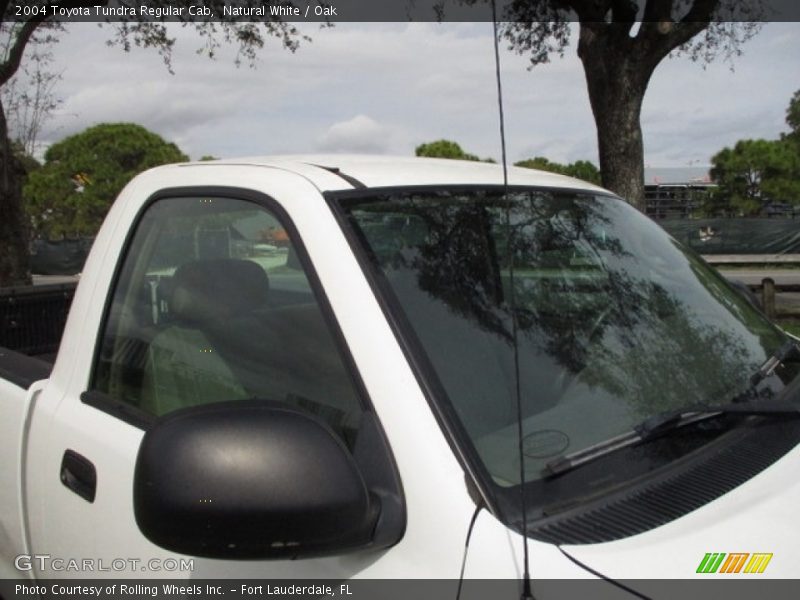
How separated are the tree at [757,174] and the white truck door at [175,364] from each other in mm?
32491

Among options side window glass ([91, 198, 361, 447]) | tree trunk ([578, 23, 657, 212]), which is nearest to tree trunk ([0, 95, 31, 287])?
tree trunk ([578, 23, 657, 212])

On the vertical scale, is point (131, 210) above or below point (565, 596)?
above

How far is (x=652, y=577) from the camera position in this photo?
1.19 meters

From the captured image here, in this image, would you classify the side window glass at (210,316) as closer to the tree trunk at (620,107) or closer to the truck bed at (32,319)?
the truck bed at (32,319)

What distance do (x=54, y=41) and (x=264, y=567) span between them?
13.2 m

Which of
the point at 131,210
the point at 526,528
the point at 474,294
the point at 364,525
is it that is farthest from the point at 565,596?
the point at 131,210

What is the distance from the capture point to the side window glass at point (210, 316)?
1.74 meters

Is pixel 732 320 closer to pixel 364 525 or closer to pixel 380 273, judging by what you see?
pixel 380 273

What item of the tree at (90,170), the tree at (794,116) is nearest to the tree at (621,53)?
the tree at (90,170)

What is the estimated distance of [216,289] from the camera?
2068 mm

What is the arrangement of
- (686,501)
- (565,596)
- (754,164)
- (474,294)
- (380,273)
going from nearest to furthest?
(565,596) → (686,501) → (380,273) → (474,294) → (754,164)

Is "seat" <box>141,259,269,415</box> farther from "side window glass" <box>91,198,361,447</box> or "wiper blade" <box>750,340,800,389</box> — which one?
"wiper blade" <box>750,340,800,389</box>

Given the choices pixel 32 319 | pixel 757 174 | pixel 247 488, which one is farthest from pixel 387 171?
pixel 757 174

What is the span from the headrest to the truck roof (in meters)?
0.28
